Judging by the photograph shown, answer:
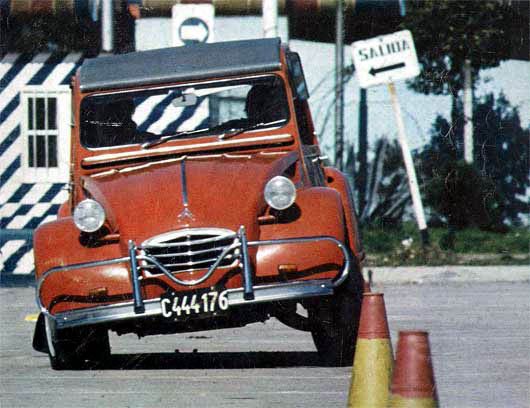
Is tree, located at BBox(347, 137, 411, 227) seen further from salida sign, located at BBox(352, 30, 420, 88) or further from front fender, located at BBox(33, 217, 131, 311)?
front fender, located at BBox(33, 217, 131, 311)

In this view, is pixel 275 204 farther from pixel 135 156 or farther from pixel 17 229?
pixel 17 229

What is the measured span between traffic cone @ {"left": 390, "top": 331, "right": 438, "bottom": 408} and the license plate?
297 centimetres

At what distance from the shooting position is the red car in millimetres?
8320

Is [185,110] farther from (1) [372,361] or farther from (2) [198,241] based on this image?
(1) [372,361]

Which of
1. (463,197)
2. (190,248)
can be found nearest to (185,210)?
(190,248)

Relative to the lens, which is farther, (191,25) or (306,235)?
(191,25)

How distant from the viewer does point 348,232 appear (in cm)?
892

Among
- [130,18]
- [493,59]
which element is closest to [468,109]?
[493,59]

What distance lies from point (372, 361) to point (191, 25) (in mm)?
11117

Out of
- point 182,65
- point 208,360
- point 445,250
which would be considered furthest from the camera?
point 445,250

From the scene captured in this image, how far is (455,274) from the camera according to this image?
16375 mm

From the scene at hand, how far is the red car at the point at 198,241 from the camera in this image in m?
8.32

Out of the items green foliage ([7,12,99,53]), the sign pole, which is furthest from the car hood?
green foliage ([7,12,99,53])

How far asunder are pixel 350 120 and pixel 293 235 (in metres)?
13.8
